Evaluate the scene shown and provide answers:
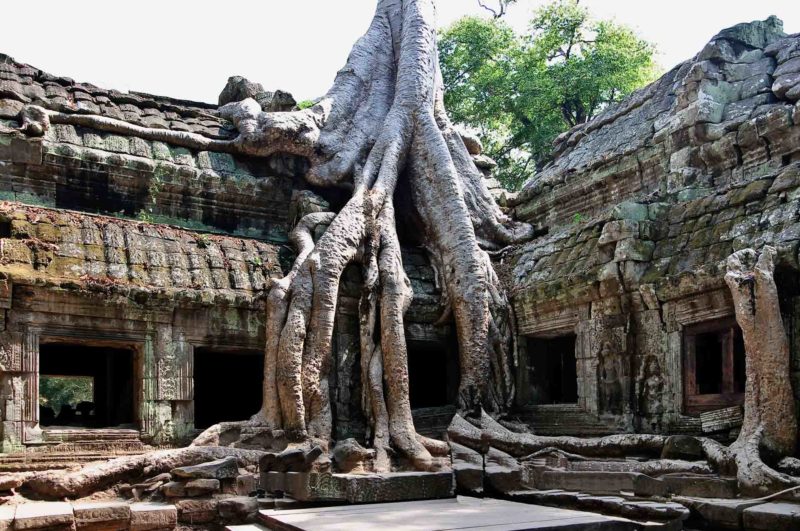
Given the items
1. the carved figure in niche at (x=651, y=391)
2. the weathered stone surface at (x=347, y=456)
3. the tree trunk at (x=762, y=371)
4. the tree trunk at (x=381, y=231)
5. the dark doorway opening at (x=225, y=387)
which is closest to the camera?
the tree trunk at (x=762, y=371)

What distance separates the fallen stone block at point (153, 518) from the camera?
654 cm

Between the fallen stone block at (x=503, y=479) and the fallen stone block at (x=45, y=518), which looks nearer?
the fallen stone block at (x=45, y=518)

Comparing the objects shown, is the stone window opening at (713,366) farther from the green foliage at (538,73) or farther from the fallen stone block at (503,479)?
the green foliage at (538,73)

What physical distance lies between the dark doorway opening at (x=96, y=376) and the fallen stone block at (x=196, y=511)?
3019 mm

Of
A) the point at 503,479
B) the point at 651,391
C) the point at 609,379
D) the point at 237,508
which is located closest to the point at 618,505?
the point at 503,479

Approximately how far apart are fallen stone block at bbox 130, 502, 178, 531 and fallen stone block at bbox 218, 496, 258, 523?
1.22 ft

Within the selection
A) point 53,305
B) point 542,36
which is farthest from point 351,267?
point 542,36

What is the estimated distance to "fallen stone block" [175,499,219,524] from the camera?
686 cm

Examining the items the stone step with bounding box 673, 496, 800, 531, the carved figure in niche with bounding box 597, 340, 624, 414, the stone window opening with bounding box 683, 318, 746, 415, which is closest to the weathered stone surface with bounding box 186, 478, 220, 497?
the stone step with bounding box 673, 496, 800, 531

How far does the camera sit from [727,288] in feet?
24.1

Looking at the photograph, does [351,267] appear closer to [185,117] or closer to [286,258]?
[286,258]

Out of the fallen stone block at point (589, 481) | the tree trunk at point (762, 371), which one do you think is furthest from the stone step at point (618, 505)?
the tree trunk at point (762, 371)

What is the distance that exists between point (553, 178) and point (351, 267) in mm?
3392

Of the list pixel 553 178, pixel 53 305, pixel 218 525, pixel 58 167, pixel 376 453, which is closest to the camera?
pixel 218 525
